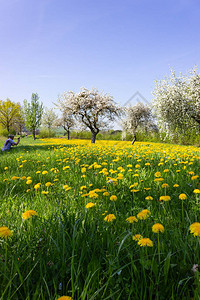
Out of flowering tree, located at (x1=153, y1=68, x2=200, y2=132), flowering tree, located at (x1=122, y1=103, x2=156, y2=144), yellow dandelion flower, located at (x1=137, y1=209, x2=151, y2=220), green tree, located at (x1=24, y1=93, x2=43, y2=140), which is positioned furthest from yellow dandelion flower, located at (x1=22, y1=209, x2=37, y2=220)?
green tree, located at (x1=24, y1=93, x2=43, y2=140)

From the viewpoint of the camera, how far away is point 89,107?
20406 mm

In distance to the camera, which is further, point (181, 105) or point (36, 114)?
point (36, 114)

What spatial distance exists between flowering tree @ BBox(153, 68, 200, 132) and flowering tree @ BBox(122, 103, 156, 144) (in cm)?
881

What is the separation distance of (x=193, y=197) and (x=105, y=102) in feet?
62.8

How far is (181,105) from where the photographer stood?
639 inches

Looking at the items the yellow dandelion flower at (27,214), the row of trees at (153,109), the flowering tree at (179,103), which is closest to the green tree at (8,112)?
the row of trees at (153,109)

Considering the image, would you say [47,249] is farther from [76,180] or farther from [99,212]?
[76,180]

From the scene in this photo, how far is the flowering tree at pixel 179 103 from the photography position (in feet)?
53.2

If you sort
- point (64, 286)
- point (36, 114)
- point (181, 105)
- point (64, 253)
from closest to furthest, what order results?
point (64, 286)
point (64, 253)
point (181, 105)
point (36, 114)

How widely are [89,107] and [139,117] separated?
9.81 metres

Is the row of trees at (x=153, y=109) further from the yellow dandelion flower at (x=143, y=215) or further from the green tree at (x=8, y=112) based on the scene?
the green tree at (x=8, y=112)

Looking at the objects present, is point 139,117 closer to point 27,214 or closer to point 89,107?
point 89,107

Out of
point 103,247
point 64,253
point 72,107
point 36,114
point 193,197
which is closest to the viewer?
point 64,253

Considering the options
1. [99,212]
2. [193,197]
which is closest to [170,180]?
[193,197]
